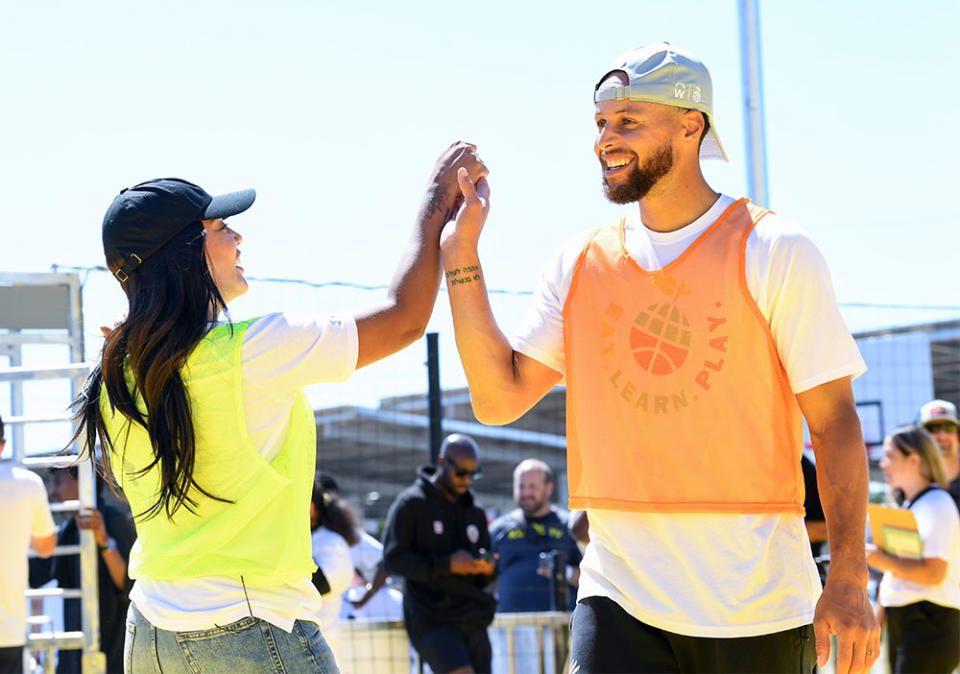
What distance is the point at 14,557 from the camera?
621 centimetres

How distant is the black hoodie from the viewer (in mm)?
8195

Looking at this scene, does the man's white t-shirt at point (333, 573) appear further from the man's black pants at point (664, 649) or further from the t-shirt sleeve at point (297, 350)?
the t-shirt sleeve at point (297, 350)

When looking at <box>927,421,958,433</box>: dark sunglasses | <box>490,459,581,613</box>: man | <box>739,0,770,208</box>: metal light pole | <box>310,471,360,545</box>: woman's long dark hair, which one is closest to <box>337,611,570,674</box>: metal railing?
<box>490,459,581,613</box>: man

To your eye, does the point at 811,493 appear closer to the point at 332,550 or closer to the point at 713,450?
the point at 713,450

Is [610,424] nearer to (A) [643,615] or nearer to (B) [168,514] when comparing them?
(A) [643,615]

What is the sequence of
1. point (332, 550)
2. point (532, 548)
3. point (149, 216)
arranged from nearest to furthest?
point (149, 216) → point (332, 550) → point (532, 548)

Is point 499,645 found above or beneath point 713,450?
beneath

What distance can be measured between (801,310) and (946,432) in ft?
20.1

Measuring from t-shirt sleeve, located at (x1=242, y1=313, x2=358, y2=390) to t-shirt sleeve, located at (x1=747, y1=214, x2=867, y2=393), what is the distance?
3.23ft

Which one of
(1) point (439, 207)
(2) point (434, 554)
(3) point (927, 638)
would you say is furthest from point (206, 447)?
(2) point (434, 554)

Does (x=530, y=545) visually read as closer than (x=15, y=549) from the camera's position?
No

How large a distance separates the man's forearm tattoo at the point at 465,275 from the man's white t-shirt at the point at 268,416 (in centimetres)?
44

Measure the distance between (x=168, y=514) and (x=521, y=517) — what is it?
24.1 ft

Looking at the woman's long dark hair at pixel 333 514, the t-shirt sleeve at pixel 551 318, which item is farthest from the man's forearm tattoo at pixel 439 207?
the woman's long dark hair at pixel 333 514
